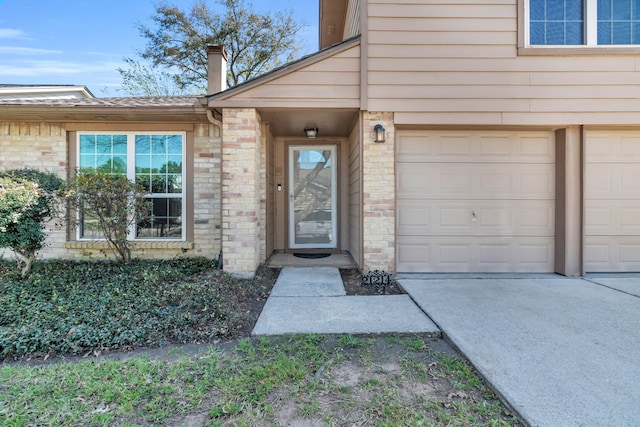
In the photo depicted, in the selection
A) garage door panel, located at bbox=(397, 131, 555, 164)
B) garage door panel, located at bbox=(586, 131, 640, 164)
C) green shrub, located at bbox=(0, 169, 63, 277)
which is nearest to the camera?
green shrub, located at bbox=(0, 169, 63, 277)

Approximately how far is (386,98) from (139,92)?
47.9 ft

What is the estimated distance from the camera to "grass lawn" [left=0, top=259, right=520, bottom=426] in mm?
1908

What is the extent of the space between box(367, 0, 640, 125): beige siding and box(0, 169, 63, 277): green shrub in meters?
4.87

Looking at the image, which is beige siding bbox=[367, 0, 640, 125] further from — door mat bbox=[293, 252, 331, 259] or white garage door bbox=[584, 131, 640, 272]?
door mat bbox=[293, 252, 331, 259]

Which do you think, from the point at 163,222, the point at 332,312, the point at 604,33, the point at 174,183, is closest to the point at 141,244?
the point at 163,222

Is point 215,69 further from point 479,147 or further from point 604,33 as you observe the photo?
point 604,33

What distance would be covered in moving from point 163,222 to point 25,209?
1.94 m

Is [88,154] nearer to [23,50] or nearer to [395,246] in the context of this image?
[395,246]

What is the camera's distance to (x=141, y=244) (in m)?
5.84

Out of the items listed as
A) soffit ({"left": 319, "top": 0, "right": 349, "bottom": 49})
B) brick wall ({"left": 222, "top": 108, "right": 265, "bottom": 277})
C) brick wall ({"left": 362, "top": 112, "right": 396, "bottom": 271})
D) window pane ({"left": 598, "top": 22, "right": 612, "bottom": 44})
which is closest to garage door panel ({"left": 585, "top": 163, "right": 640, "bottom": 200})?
window pane ({"left": 598, "top": 22, "right": 612, "bottom": 44})

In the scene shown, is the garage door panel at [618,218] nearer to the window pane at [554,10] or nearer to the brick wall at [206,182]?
the window pane at [554,10]

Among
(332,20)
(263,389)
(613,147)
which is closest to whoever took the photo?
(263,389)

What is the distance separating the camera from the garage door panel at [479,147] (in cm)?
504

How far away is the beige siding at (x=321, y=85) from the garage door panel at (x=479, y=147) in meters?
1.19
